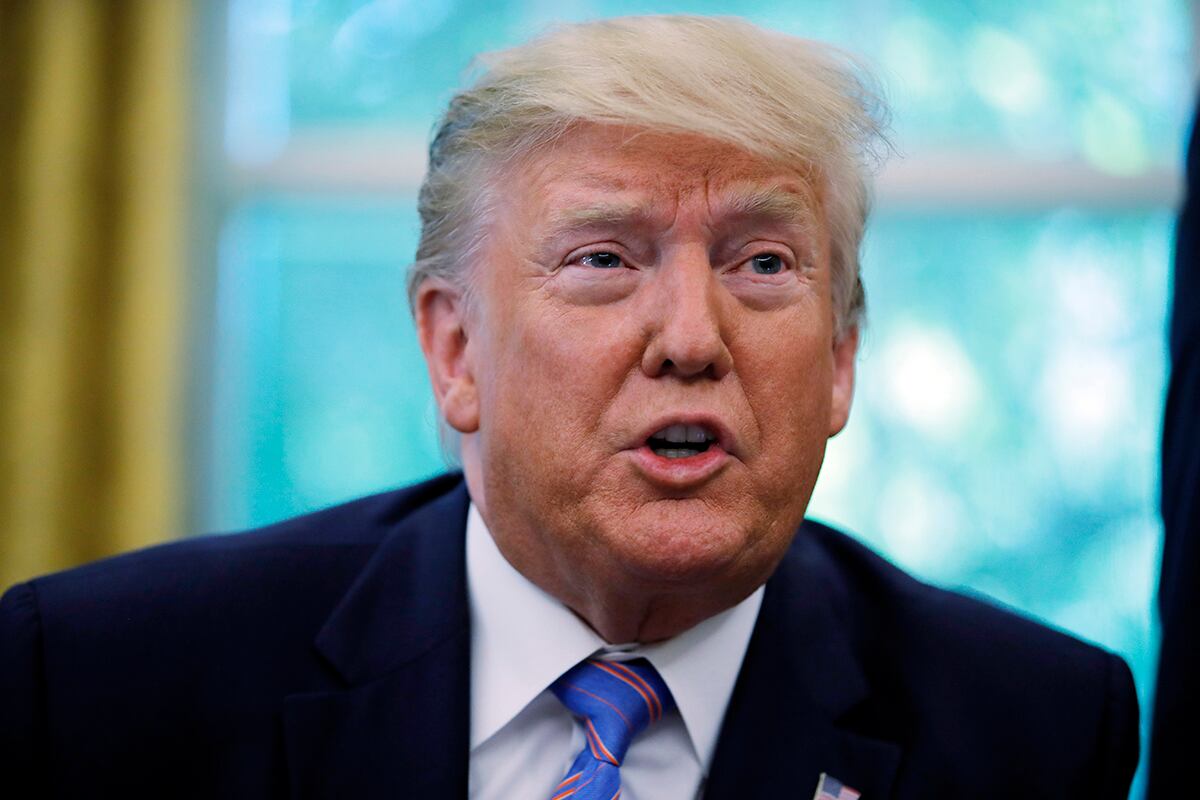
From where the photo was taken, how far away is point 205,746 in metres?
1.39

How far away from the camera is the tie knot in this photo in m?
1.35

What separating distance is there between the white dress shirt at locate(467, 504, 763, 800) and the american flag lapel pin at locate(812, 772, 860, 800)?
0.43 feet

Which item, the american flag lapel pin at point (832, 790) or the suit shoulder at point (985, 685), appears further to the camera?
the suit shoulder at point (985, 685)

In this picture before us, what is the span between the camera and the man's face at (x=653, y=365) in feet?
4.17

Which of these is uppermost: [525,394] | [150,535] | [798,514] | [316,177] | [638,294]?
[316,177]

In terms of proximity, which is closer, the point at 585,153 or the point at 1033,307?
the point at 585,153

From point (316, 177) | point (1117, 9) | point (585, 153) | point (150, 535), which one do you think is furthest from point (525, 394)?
point (1117, 9)

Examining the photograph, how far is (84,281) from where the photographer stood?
10.1 feet

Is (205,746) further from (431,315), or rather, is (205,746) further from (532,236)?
(532,236)

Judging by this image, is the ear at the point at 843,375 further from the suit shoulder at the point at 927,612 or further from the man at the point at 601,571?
the suit shoulder at the point at 927,612

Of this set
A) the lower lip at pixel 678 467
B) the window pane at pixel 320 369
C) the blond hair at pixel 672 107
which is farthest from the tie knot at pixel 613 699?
the window pane at pixel 320 369

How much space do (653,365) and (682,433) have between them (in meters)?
0.08

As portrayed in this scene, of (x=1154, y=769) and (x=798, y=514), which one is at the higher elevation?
(x=798, y=514)

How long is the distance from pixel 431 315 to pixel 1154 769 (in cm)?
100
